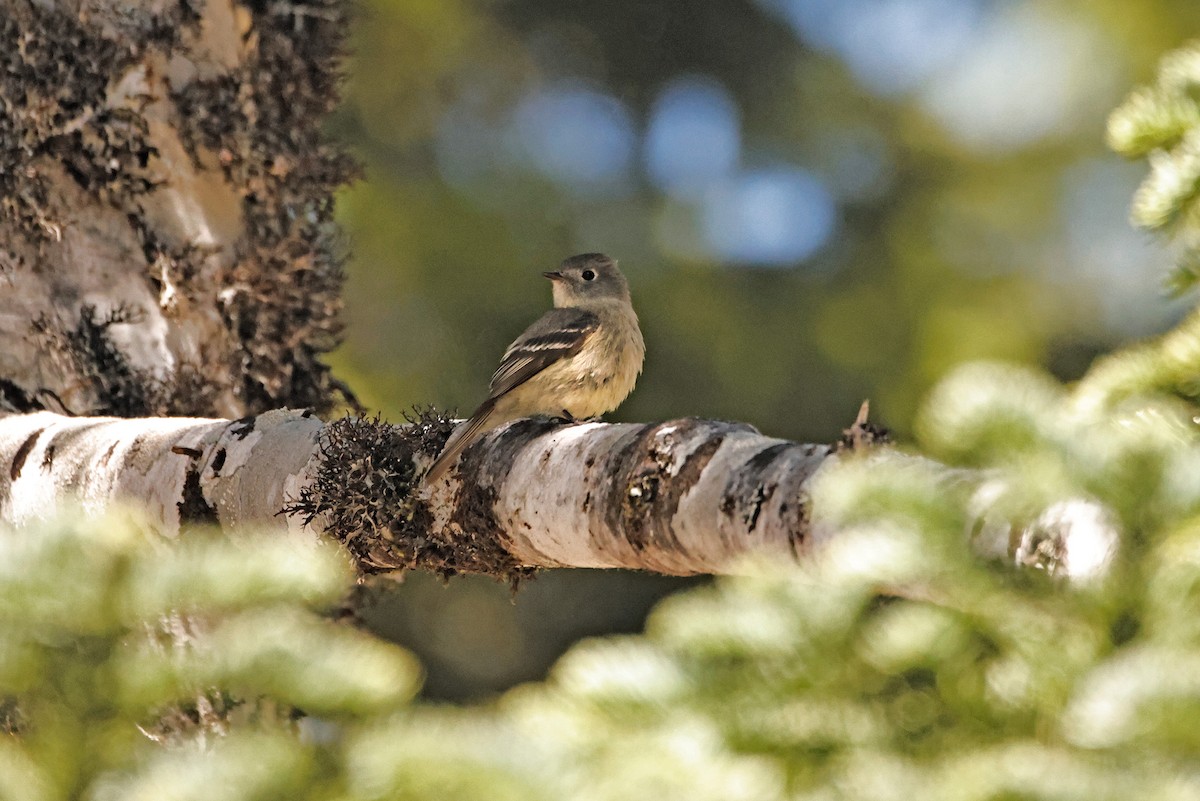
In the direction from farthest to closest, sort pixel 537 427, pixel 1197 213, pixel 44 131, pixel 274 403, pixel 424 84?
pixel 424 84, pixel 274 403, pixel 44 131, pixel 537 427, pixel 1197 213

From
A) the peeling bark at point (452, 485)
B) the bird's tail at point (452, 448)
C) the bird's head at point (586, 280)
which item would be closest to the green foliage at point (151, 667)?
the peeling bark at point (452, 485)

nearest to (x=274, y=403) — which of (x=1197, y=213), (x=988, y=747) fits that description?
(x=1197, y=213)

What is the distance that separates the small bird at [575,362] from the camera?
5074mm

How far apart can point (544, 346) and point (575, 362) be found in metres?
0.15

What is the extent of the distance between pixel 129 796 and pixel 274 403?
3647 mm

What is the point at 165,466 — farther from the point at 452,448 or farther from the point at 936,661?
the point at 936,661

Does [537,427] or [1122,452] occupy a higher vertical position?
[1122,452]

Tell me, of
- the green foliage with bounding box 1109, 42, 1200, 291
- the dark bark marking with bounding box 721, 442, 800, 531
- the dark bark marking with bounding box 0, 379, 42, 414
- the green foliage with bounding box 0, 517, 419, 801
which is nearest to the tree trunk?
the dark bark marking with bounding box 0, 379, 42, 414

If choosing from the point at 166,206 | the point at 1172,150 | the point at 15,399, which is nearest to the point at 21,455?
the point at 15,399

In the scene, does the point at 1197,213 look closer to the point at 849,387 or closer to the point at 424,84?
the point at 849,387

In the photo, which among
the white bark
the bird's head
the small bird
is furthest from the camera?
the bird's head

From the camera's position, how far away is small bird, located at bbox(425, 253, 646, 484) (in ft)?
16.6

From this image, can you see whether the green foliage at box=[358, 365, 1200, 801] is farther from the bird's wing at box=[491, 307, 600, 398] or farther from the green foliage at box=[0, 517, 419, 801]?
the bird's wing at box=[491, 307, 600, 398]

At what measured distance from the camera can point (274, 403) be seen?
185 inches
